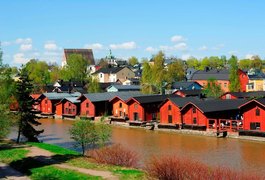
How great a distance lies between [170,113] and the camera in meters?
54.8

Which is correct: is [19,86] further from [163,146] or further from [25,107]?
[163,146]

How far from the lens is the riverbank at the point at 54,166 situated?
22.1 metres

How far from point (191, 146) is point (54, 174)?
21493 mm

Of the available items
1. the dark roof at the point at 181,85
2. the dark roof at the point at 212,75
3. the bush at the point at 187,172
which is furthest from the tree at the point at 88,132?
the dark roof at the point at 212,75

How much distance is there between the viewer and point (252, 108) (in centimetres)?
4588

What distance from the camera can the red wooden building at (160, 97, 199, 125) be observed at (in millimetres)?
53812

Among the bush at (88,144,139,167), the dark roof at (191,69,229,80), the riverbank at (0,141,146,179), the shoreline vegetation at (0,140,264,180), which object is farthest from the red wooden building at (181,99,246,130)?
the dark roof at (191,69,229,80)

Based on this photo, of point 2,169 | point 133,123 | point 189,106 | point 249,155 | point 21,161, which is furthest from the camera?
point 133,123

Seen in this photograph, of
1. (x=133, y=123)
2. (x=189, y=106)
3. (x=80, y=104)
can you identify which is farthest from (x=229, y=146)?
(x=80, y=104)

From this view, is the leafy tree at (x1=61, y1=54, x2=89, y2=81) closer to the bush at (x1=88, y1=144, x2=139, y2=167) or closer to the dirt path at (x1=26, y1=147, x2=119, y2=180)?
the dirt path at (x1=26, y1=147, x2=119, y2=180)

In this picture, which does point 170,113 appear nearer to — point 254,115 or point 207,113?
point 207,113

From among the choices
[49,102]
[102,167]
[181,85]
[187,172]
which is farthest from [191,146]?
[181,85]

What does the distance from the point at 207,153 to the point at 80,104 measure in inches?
1384

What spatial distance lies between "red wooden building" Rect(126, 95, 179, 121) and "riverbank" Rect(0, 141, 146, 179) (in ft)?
92.1
